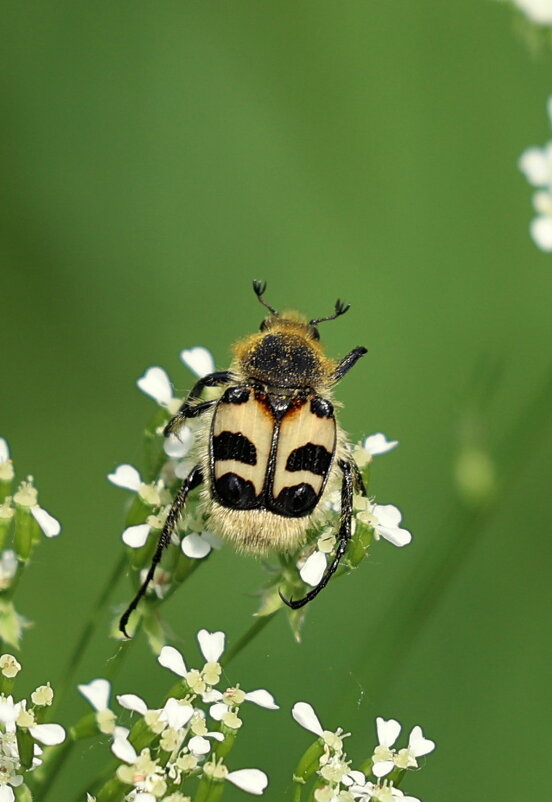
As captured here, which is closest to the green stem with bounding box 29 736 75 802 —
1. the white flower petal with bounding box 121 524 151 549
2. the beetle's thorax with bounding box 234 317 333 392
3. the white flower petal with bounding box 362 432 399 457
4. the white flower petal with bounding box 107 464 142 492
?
the white flower petal with bounding box 121 524 151 549

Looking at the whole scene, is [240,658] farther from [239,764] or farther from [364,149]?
[364,149]

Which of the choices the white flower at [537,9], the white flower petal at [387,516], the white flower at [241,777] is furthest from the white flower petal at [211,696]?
the white flower at [537,9]

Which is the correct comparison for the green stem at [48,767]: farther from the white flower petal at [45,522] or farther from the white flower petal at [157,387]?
the white flower petal at [157,387]

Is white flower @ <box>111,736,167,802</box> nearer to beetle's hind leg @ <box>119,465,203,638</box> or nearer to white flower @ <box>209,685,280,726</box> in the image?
white flower @ <box>209,685,280,726</box>

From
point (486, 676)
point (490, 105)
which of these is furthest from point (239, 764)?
point (490, 105)

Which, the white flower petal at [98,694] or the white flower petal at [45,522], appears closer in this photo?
the white flower petal at [98,694]

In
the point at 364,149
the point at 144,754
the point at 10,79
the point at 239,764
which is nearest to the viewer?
the point at 144,754

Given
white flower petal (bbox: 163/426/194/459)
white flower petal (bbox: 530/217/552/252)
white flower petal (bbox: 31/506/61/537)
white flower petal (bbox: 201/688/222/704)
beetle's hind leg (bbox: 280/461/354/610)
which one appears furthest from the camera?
white flower petal (bbox: 530/217/552/252)
